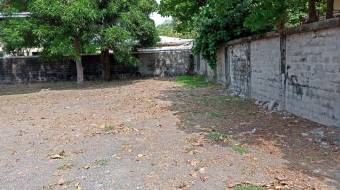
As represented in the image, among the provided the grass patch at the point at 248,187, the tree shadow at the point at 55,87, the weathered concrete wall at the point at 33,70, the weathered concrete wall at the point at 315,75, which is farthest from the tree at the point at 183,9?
the grass patch at the point at 248,187

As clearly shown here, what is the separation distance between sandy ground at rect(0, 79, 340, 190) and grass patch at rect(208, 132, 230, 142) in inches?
0.6

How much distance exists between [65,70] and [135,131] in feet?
49.4

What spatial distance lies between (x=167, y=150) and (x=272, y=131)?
192 centimetres

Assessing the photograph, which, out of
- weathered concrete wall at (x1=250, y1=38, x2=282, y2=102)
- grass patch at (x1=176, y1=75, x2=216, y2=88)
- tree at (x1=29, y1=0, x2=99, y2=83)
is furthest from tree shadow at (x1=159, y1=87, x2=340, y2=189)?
tree at (x1=29, y1=0, x2=99, y2=83)

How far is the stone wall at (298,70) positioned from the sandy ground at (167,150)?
0.37 metres

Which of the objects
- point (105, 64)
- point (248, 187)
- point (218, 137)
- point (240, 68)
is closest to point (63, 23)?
point (105, 64)

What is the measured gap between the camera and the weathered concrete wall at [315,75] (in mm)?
6238

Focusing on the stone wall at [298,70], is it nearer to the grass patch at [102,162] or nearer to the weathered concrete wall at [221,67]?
the weathered concrete wall at [221,67]

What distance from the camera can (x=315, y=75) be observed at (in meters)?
6.96

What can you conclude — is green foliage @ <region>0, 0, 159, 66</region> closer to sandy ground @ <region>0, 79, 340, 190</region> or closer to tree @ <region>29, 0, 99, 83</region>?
tree @ <region>29, 0, 99, 83</region>

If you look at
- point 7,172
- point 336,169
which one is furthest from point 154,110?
point 336,169

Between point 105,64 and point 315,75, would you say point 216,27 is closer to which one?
point 315,75

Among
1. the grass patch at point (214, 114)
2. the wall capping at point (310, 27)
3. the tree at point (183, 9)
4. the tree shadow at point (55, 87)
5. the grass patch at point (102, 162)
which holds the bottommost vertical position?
the grass patch at point (102, 162)

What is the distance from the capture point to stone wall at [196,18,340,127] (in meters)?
6.32
